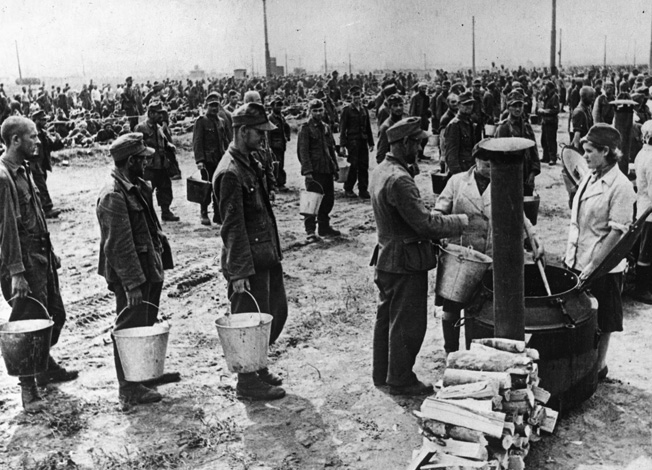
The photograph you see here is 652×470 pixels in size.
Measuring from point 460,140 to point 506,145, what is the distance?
5418 mm

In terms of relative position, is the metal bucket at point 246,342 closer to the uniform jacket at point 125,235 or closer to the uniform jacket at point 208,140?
the uniform jacket at point 125,235

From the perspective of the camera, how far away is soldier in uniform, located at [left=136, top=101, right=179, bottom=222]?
37.4 ft

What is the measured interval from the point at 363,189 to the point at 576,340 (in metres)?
9.06

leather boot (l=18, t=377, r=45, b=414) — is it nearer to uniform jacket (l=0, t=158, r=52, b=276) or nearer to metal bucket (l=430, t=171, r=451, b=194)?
uniform jacket (l=0, t=158, r=52, b=276)

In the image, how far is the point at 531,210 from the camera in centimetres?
870

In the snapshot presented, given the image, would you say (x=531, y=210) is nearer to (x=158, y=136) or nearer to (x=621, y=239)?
(x=621, y=239)

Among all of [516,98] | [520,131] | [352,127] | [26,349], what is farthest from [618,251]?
[352,127]

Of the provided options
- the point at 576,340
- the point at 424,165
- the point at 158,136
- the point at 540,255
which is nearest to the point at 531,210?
the point at 540,255

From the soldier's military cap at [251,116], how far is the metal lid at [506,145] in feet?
5.94

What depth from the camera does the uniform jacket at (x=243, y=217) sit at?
5.36m

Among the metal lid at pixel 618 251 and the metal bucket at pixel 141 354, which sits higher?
the metal lid at pixel 618 251

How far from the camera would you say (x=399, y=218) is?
522 centimetres

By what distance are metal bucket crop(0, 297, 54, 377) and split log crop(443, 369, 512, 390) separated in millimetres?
3185

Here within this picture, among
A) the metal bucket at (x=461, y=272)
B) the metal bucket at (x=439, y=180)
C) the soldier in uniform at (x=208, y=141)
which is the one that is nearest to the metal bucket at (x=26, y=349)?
the metal bucket at (x=461, y=272)
